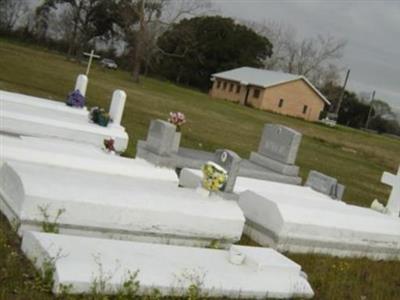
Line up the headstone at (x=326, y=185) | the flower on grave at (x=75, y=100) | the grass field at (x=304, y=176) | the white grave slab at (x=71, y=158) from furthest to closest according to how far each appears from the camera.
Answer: the flower on grave at (x=75, y=100), the headstone at (x=326, y=185), the white grave slab at (x=71, y=158), the grass field at (x=304, y=176)

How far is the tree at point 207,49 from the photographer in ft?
217

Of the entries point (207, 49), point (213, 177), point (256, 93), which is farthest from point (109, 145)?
point (207, 49)

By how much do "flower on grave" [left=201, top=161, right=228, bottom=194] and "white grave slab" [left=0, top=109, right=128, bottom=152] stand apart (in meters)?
3.34

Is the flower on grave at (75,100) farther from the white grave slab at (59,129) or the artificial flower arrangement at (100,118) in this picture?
the white grave slab at (59,129)

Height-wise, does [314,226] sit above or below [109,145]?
below

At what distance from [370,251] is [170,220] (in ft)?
11.9

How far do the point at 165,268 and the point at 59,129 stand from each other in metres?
5.39

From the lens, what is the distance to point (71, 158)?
7586mm

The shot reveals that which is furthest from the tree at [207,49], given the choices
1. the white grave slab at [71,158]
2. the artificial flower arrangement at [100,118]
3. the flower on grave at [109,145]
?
the white grave slab at [71,158]

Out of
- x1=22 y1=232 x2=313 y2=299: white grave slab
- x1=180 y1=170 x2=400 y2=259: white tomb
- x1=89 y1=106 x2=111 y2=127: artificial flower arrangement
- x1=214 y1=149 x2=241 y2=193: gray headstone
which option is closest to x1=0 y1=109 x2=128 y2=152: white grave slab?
x1=89 y1=106 x2=111 y2=127: artificial flower arrangement

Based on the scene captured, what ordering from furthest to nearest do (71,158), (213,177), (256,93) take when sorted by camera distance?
(256,93) < (71,158) < (213,177)

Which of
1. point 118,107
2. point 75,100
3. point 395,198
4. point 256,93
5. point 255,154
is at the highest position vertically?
point 256,93

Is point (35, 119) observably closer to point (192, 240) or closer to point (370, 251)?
point (192, 240)

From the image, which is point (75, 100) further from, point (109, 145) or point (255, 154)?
point (255, 154)
